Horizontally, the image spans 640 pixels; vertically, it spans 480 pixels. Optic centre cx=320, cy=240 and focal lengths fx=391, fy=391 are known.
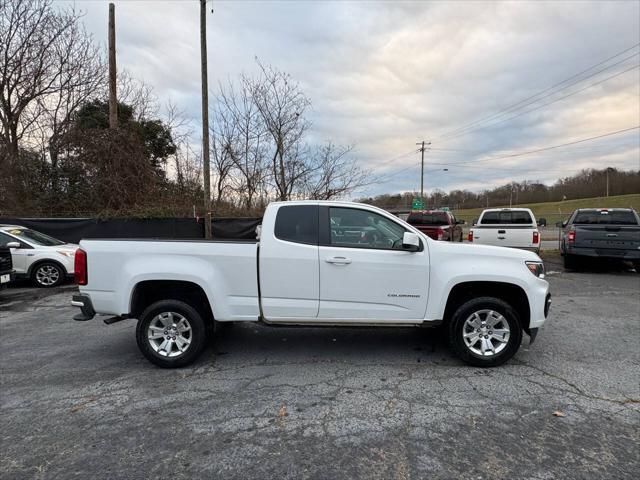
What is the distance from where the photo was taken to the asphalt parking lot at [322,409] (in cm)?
269

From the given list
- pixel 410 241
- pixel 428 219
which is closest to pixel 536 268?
pixel 410 241

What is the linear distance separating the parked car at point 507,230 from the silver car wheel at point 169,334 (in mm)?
10470

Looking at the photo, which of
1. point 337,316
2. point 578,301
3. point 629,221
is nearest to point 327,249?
point 337,316

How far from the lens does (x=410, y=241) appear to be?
416 centimetres

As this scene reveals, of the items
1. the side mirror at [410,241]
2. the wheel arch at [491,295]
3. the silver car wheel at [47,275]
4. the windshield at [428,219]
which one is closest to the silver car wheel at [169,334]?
the side mirror at [410,241]

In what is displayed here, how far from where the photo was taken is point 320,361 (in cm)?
456

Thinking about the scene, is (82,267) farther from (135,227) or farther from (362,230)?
(135,227)

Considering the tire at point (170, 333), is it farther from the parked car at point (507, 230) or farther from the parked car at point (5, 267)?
the parked car at point (507, 230)

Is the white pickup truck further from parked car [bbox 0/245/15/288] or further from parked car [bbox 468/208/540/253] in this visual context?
parked car [bbox 468/208/540/253]

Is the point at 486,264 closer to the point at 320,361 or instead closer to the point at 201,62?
the point at 320,361

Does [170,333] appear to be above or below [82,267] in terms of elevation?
below

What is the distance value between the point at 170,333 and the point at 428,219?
13.7 meters

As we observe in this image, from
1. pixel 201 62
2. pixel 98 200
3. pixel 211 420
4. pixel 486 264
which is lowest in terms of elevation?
pixel 211 420

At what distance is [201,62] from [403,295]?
11770mm
